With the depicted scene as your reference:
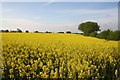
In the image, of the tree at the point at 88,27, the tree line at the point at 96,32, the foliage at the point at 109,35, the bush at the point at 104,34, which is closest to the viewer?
the foliage at the point at 109,35

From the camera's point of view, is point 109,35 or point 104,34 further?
point 104,34

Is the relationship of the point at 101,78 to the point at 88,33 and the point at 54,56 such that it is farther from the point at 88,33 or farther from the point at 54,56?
the point at 88,33

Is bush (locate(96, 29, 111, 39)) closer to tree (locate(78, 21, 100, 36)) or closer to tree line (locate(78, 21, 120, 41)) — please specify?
tree line (locate(78, 21, 120, 41))

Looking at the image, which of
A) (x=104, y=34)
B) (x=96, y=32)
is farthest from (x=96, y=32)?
(x=104, y=34)

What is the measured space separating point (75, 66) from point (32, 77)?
3.89 feet

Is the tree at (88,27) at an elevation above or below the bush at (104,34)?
above

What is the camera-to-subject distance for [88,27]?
2262 cm

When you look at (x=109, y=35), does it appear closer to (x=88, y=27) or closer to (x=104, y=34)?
(x=104, y=34)

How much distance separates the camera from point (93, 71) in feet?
25.6

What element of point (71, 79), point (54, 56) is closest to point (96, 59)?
point (54, 56)

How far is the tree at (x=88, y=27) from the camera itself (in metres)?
21.0

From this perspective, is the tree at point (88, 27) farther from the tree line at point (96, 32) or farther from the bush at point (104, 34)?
the bush at point (104, 34)

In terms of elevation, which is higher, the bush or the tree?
the tree

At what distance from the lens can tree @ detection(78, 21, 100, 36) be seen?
21.0 meters
